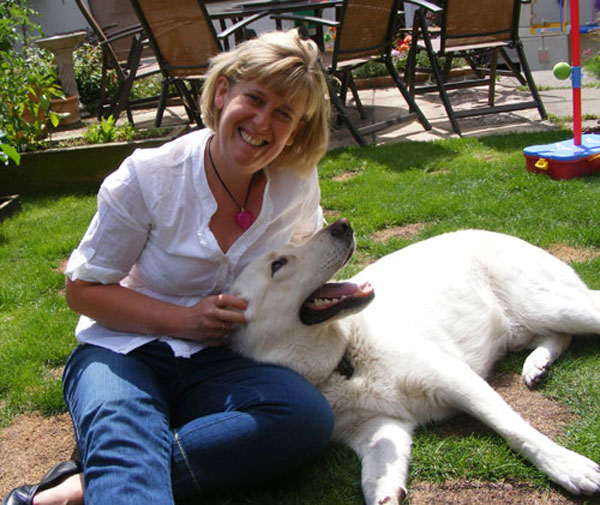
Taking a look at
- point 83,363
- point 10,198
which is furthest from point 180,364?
point 10,198

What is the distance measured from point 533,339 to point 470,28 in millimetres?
4608

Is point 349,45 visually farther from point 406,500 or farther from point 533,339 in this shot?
point 406,500

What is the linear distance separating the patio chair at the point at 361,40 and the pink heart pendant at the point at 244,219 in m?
3.81

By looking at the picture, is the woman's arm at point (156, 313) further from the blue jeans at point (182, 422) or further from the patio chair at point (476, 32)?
the patio chair at point (476, 32)

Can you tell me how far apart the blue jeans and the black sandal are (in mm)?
194

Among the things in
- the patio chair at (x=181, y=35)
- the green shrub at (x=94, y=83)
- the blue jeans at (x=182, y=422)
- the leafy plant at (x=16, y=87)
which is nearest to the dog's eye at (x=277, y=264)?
the blue jeans at (x=182, y=422)

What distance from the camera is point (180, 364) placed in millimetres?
2285

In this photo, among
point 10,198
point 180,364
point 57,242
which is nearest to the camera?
point 180,364

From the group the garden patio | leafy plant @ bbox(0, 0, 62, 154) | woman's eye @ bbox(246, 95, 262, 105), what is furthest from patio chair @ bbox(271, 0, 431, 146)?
woman's eye @ bbox(246, 95, 262, 105)

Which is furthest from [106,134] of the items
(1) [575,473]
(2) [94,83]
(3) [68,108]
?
(1) [575,473]

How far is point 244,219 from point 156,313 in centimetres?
52

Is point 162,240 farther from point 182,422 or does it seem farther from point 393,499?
point 393,499

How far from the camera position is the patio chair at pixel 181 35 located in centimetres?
→ 619

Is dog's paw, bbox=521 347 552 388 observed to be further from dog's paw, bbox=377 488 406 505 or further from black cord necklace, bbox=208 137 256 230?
black cord necklace, bbox=208 137 256 230
